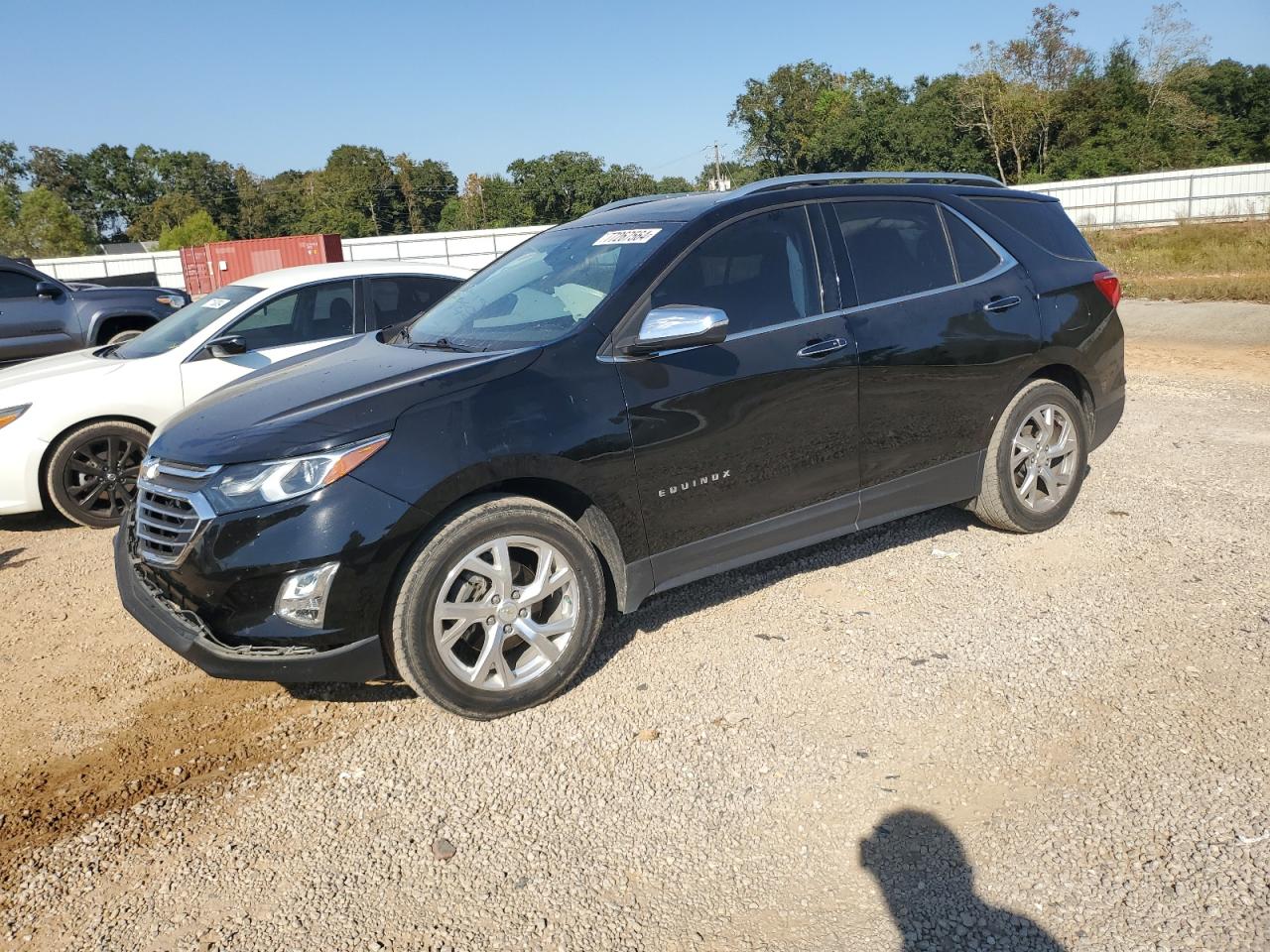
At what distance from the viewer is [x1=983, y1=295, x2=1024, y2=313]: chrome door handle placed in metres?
4.95

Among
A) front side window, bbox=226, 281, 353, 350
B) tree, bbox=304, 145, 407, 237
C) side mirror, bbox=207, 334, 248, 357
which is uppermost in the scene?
tree, bbox=304, 145, 407, 237

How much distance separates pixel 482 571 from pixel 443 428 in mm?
534

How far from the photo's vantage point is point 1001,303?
4996 millimetres

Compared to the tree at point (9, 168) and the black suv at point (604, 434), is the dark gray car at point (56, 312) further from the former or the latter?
the tree at point (9, 168)

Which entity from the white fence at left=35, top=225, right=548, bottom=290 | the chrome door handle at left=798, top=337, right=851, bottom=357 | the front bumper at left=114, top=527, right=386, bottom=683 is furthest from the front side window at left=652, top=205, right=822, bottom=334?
the white fence at left=35, top=225, right=548, bottom=290

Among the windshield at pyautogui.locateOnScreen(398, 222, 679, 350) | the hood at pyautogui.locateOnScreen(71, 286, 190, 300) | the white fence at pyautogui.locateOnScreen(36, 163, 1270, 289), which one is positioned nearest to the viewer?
the windshield at pyautogui.locateOnScreen(398, 222, 679, 350)

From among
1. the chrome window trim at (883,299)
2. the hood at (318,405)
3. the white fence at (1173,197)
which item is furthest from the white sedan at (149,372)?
the white fence at (1173,197)

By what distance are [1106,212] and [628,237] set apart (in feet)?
132

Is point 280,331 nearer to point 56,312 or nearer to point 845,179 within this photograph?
point 845,179

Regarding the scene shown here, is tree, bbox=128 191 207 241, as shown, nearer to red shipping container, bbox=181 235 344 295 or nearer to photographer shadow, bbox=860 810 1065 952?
red shipping container, bbox=181 235 344 295

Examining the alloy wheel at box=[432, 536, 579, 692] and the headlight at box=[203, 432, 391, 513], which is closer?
the headlight at box=[203, 432, 391, 513]

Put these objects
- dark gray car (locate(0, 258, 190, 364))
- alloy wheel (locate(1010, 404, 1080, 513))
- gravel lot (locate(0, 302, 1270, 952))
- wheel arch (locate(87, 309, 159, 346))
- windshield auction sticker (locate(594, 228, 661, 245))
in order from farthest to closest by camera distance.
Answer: wheel arch (locate(87, 309, 159, 346)) < dark gray car (locate(0, 258, 190, 364)) < alloy wheel (locate(1010, 404, 1080, 513)) < windshield auction sticker (locate(594, 228, 661, 245)) < gravel lot (locate(0, 302, 1270, 952))

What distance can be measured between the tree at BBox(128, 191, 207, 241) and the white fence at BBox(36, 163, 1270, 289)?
203 ft

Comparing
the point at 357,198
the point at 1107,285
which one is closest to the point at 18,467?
the point at 1107,285
